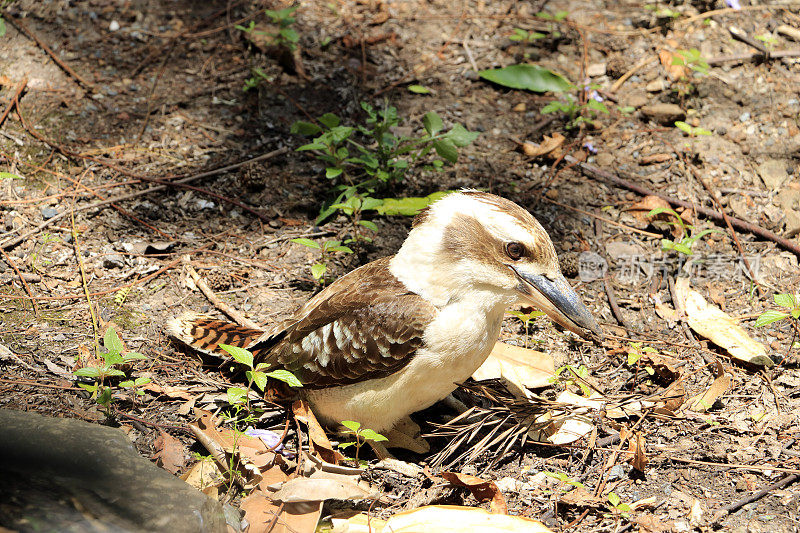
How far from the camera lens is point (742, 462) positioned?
11.6ft

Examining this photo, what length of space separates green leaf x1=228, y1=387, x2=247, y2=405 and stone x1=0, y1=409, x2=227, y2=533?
1.62 feet

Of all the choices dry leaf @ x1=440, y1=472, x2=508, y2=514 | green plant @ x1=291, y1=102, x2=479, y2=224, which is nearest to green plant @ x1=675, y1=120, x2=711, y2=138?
green plant @ x1=291, y1=102, x2=479, y2=224

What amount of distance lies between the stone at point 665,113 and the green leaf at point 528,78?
67 cm

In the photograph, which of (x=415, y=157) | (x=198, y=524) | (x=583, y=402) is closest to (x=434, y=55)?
(x=415, y=157)

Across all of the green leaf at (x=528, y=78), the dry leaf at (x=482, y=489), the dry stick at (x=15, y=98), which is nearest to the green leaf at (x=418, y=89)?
the green leaf at (x=528, y=78)

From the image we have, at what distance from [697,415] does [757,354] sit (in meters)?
0.57

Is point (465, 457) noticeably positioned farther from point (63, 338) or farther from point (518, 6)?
point (518, 6)

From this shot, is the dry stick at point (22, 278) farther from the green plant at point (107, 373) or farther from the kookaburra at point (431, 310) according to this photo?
the kookaburra at point (431, 310)

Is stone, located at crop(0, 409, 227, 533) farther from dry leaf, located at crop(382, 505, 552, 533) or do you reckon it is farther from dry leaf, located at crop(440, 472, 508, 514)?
dry leaf, located at crop(440, 472, 508, 514)

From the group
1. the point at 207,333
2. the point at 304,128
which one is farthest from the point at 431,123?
the point at 207,333

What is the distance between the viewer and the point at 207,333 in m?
4.00

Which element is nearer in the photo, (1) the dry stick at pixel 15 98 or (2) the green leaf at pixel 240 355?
(2) the green leaf at pixel 240 355

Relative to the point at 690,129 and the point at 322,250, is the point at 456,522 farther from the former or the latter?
the point at 690,129

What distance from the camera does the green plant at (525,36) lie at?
647cm
